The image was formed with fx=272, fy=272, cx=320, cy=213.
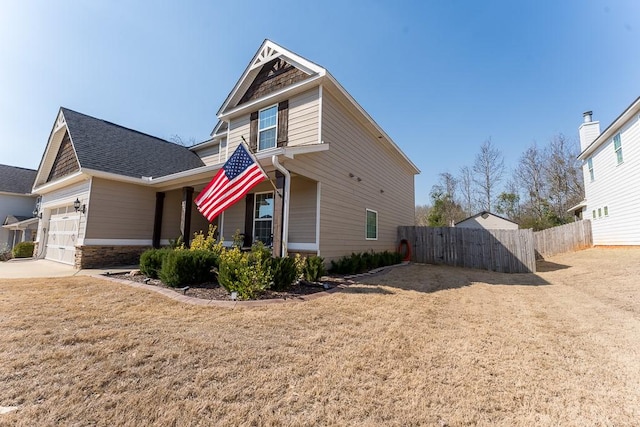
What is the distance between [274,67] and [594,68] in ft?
43.8

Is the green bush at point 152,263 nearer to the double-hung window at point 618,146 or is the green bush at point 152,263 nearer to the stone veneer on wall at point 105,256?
the stone veneer on wall at point 105,256

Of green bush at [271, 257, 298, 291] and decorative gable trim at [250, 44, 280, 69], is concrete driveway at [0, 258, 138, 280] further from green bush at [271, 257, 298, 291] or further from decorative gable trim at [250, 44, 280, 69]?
decorative gable trim at [250, 44, 280, 69]

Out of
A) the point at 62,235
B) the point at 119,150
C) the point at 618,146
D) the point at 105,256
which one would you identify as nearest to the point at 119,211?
the point at 105,256

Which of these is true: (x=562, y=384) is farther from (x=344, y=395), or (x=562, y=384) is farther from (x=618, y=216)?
(x=618, y=216)

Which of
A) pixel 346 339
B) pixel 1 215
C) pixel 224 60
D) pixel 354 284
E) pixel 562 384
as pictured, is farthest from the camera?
pixel 1 215

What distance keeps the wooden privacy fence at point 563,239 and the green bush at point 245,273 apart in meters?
15.7

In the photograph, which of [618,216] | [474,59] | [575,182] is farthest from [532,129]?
[474,59]

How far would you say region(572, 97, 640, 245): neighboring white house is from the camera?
1196 centimetres

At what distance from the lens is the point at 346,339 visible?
131 inches

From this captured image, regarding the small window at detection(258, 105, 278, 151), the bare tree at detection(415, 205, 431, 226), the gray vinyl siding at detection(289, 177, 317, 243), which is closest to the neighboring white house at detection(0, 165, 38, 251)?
the small window at detection(258, 105, 278, 151)

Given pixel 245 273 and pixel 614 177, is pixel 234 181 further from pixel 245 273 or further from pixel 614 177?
pixel 614 177

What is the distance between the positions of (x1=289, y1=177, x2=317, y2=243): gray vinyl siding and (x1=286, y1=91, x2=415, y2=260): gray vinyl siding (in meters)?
0.28

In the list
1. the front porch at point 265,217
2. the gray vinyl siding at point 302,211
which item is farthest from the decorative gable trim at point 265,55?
the gray vinyl siding at point 302,211

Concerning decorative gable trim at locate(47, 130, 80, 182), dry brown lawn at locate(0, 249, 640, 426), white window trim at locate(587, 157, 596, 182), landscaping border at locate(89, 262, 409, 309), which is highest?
white window trim at locate(587, 157, 596, 182)
